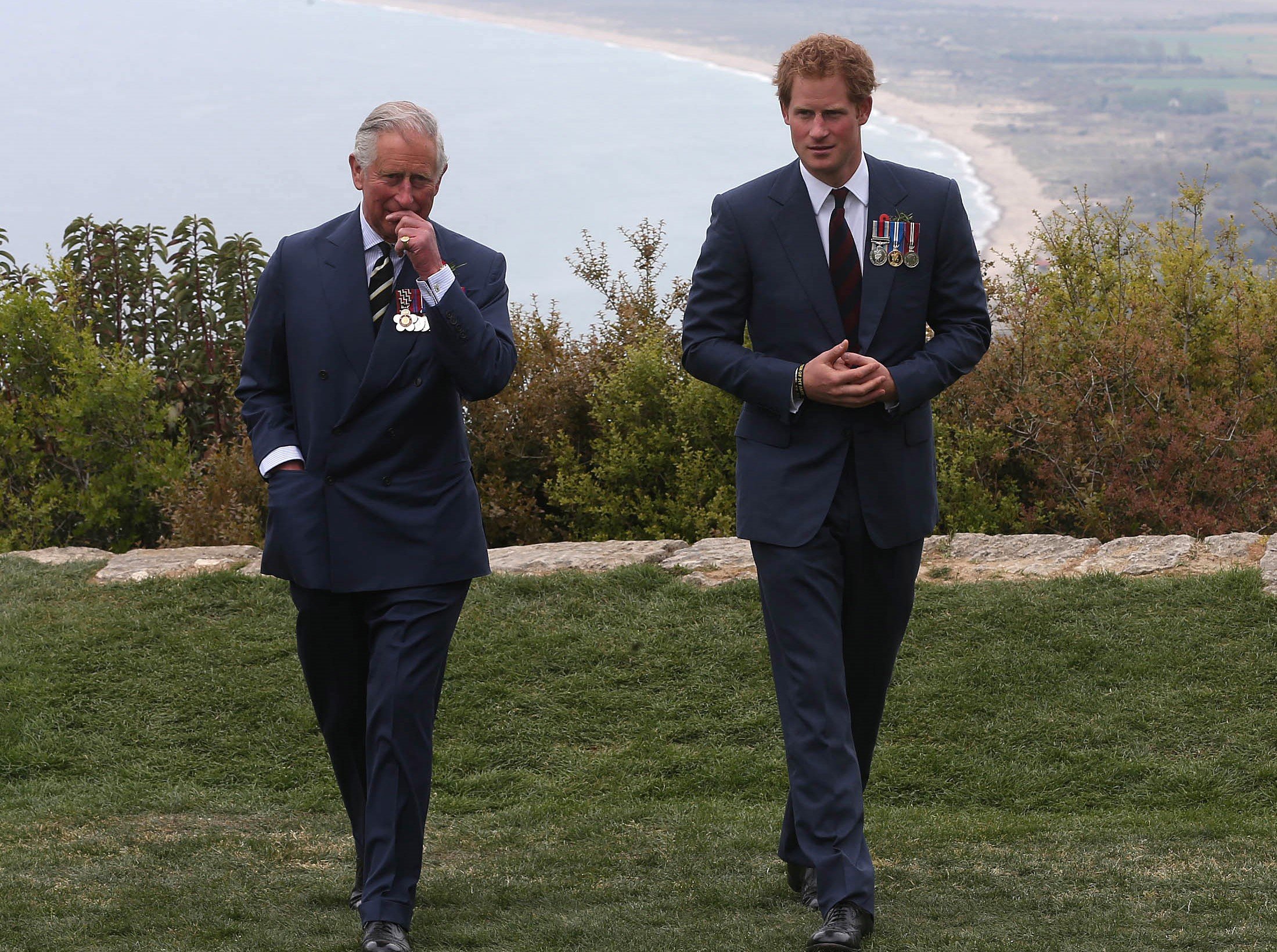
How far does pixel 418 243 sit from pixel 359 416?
0.49m

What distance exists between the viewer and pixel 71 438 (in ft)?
30.2

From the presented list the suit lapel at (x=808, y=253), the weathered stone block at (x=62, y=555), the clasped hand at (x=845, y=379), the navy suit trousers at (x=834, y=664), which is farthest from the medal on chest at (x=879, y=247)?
the weathered stone block at (x=62, y=555)

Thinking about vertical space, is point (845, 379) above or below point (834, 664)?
above

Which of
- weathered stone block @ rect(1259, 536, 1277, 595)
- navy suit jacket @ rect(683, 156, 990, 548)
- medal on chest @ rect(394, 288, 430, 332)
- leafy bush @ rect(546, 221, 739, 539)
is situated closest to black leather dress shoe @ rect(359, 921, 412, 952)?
navy suit jacket @ rect(683, 156, 990, 548)

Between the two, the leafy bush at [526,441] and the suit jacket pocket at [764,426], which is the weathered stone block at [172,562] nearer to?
the leafy bush at [526,441]

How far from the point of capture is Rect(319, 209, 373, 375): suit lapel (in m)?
3.88

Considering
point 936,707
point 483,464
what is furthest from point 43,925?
point 483,464

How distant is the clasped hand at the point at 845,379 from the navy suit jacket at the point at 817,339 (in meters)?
0.06

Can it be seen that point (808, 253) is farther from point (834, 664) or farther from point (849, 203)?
point (834, 664)

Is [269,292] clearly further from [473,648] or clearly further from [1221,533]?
[1221,533]

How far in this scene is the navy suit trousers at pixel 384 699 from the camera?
3.73 metres

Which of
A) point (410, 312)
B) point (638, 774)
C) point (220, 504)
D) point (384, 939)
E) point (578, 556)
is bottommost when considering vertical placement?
point (638, 774)

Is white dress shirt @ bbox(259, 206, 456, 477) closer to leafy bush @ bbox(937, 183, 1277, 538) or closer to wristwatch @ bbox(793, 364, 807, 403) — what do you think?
wristwatch @ bbox(793, 364, 807, 403)

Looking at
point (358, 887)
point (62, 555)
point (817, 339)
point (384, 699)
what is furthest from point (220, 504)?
point (817, 339)
